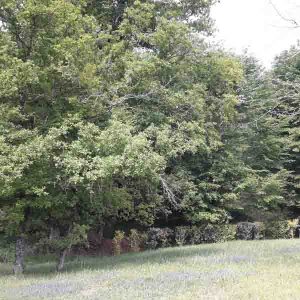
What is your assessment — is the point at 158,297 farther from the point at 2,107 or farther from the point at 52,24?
the point at 52,24

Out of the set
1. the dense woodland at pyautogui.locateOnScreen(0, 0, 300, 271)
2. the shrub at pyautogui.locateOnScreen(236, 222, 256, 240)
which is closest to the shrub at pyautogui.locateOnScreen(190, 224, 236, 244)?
the dense woodland at pyautogui.locateOnScreen(0, 0, 300, 271)

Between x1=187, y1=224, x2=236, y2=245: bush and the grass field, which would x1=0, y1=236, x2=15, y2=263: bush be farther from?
x1=187, y1=224, x2=236, y2=245: bush

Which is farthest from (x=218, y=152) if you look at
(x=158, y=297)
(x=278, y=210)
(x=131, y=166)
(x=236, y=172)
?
(x=158, y=297)

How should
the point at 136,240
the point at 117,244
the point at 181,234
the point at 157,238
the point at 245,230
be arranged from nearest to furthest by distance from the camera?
1. the point at 117,244
2. the point at 136,240
3. the point at 157,238
4. the point at 181,234
5. the point at 245,230

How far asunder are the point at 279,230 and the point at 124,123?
1506cm

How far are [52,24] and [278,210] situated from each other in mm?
20307

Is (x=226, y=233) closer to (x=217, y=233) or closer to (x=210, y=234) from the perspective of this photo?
(x=217, y=233)

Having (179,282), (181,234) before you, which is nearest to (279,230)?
(181,234)

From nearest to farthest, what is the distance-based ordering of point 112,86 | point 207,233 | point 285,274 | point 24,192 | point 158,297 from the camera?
1. point 158,297
2. point 285,274
3. point 24,192
4. point 112,86
5. point 207,233

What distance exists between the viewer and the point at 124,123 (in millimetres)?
15711

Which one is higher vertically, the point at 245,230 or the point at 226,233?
the point at 245,230

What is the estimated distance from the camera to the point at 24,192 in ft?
45.1

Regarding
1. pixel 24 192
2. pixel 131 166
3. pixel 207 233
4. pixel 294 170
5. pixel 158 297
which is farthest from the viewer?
pixel 294 170

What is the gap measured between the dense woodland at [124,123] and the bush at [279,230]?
1073mm
